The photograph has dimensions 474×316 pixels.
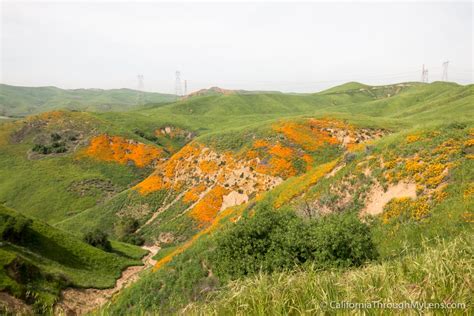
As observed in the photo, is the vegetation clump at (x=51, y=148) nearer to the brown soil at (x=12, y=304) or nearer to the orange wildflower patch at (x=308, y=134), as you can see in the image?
the orange wildflower patch at (x=308, y=134)

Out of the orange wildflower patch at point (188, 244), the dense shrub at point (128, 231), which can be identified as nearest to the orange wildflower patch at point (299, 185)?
the orange wildflower patch at point (188, 244)

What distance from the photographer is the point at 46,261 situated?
26.7 meters

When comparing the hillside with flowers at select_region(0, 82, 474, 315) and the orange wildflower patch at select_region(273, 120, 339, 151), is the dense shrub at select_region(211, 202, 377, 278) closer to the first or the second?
the hillside with flowers at select_region(0, 82, 474, 315)

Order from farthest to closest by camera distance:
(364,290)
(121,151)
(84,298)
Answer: (121,151) → (84,298) → (364,290)

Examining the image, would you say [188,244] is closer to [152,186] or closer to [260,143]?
[260,143]

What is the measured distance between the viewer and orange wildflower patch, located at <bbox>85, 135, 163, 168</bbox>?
7750cm

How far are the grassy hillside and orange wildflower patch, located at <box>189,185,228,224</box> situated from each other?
31.1 feet

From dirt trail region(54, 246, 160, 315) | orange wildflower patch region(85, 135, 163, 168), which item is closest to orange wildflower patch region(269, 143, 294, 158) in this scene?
dirt trail region(54, 246, 160, 315)

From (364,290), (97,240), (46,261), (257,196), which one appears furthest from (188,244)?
(364,290)

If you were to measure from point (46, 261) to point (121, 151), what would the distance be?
56.7 m

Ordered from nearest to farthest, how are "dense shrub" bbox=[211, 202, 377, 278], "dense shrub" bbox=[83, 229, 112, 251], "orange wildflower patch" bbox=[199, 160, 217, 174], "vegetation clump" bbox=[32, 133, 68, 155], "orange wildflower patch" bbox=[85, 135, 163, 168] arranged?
"dense shrub" bbox=[211, 202, 377, 278] < "dense shrub" bbox=[83, 229, 112, 251] < "orange wildflower patch" bbox=[199, 160, 217, 174] < "orange wildflower patch" bbox=[85, 135, 163, 168] < "vegetation clump" bbox=[32, 133, 68, 155]

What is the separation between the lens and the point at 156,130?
104062mm

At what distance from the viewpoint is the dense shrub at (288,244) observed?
11.6 meters

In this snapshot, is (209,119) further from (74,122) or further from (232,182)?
(232,182)
